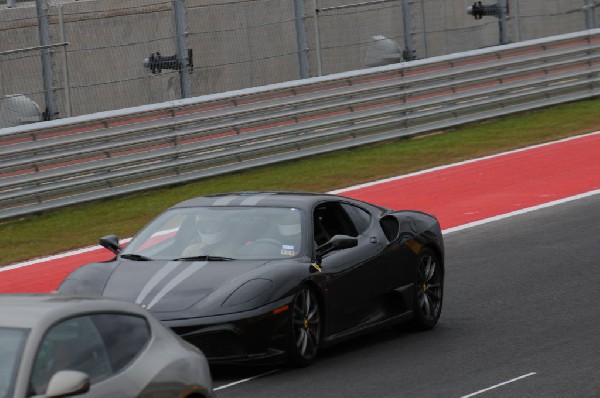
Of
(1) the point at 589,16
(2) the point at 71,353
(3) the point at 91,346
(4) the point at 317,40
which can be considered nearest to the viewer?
(2) the point at 71,353

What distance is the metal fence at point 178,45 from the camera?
1950cm

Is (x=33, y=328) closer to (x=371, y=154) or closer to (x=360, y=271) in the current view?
(x=360, y=271)

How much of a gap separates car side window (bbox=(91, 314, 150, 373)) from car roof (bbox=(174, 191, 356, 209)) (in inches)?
180

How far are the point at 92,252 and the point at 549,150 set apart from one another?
873 cm

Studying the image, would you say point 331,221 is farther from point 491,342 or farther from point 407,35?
point 407,35

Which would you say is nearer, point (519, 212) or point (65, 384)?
point (65, 384)

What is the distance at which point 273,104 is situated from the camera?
22422mm

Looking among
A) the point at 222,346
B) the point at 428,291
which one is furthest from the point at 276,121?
the point at 222,346

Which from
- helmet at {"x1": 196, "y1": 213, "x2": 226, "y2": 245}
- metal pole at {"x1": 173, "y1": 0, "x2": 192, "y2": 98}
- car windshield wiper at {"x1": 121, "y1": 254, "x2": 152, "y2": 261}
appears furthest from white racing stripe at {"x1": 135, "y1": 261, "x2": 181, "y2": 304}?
metal pole at {"x1": 173, "y1": 0, "x2": 192, "y2": 98}

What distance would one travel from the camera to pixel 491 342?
11.8 meters

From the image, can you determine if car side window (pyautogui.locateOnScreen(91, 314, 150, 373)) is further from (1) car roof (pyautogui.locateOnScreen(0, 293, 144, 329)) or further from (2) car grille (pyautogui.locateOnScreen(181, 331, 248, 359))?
(2) car grille (pyautogui.locateOnScreen(181, 331, 248, 359))

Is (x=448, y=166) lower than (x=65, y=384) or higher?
lower

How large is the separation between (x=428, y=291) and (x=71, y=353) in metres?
6.23

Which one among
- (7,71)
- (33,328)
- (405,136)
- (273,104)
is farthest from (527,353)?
(405,136)
